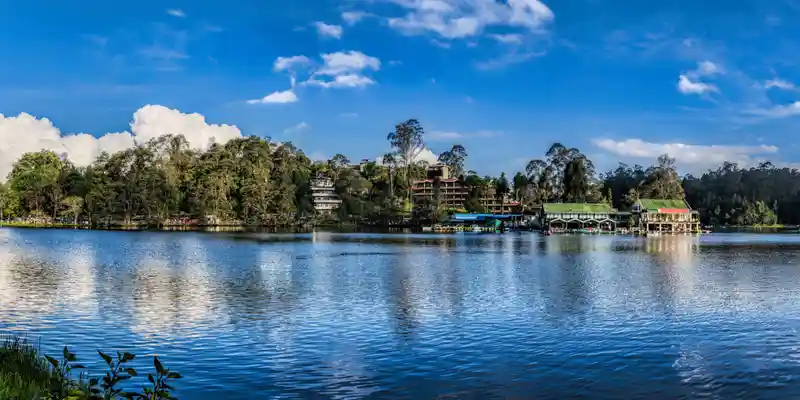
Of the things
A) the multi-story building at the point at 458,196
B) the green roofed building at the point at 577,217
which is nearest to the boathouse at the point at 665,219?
the green roofed building at the point at 577,217

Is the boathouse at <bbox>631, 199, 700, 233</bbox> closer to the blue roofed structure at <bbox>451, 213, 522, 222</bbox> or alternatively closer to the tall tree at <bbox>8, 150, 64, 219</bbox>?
the blue roofed structure at <bbox>451, 213, 522, 222</bbox>

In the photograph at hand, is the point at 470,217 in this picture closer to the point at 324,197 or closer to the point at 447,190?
the point at 447,190

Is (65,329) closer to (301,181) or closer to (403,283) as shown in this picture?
(403,283)

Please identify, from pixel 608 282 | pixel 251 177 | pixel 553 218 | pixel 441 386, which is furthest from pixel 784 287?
pixel 251 177

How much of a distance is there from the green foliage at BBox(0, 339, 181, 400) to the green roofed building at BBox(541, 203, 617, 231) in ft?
446

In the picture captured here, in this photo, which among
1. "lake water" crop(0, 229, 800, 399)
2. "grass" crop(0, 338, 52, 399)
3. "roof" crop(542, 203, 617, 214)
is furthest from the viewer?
"roof" crop(542, 203, 617, 214)

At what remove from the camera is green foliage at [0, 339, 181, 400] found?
998 cm

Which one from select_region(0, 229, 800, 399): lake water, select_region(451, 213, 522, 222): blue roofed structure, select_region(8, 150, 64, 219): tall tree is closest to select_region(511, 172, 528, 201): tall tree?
select_region(451, 213, 522, 222): blue roofed structure

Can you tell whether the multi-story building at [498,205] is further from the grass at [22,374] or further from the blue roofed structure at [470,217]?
the grass at [22,374]

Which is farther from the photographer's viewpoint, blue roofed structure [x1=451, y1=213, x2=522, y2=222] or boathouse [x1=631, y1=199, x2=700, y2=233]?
blue roofed structure [x1=451, y1=213, x2=522, y2=222]

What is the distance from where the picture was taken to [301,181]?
175 meters

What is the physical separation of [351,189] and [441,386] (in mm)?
160669

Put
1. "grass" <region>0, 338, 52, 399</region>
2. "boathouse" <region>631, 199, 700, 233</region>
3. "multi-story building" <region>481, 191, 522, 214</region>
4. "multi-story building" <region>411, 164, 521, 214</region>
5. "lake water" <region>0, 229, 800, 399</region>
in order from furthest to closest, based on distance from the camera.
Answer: "multi-story building" <region>481, 191, 522, 214</region>
"multi-story building" <region>411, 164, 521, 214</region>
"boathouse" <region>631, 199, 700, 233</region>
"lake water" <region>0, 229, 800, 399</region>
"grass" <region>0, 338, 52, 399</region>

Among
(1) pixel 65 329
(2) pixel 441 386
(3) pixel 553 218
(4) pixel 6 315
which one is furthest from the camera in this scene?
(3) pixel 553 218
